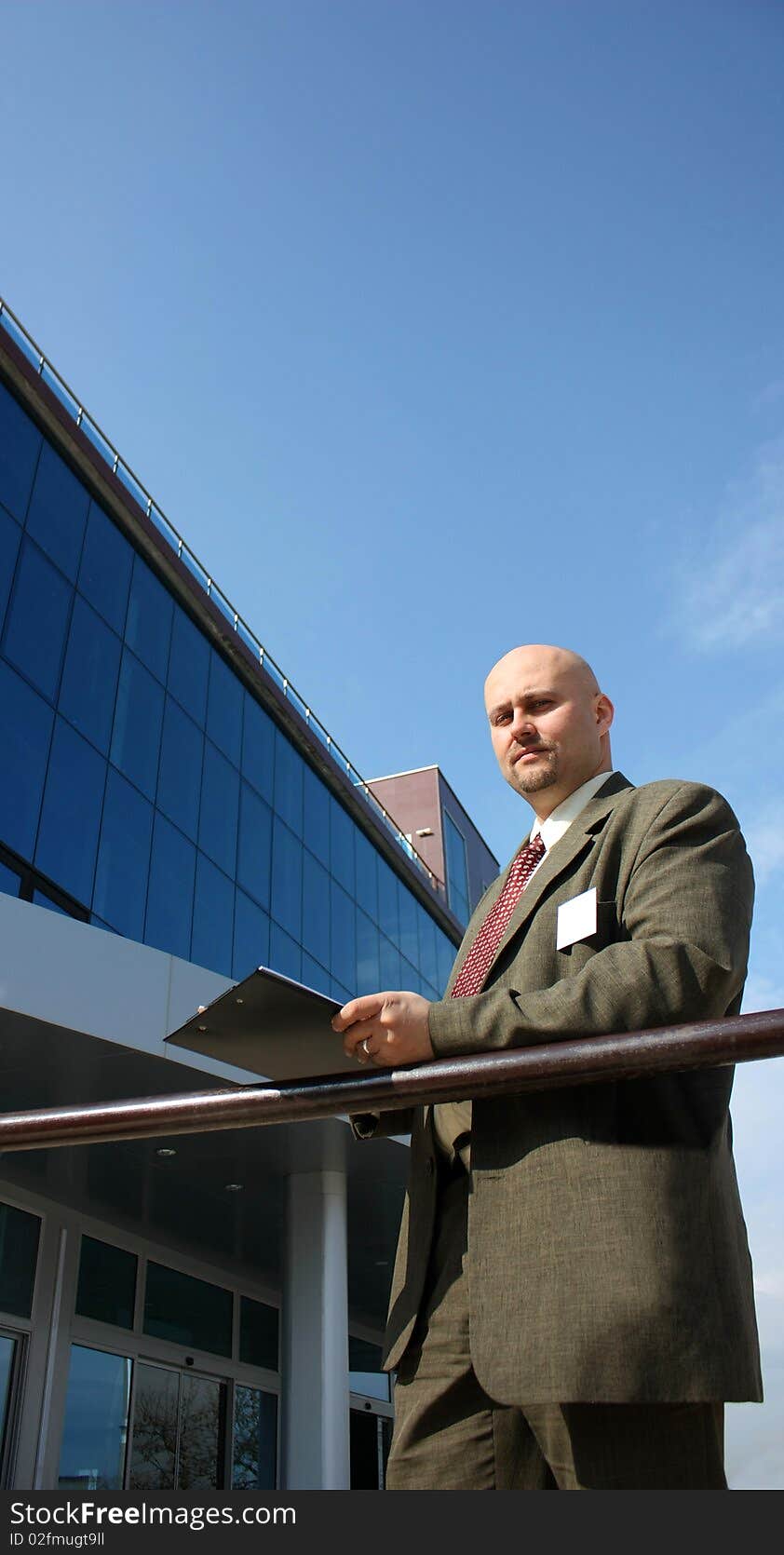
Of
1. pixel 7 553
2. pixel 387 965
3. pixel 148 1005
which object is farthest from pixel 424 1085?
pixel 387 965

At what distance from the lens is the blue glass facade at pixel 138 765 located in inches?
512

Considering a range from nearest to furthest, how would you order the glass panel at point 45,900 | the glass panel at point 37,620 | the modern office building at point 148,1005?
the modern office building at point 148,1005 → the glass panel at point 45,900 → the glass panel at point 37,620

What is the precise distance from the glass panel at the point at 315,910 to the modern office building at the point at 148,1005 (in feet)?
0.23

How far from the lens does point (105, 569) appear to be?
1529 centimetres

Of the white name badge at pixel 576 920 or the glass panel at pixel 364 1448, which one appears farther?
the glass panel at pixel 364 1448

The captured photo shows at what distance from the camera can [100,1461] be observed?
490 inches

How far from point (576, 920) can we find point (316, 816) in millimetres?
19006

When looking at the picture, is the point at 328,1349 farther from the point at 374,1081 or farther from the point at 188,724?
the point at 374,1081

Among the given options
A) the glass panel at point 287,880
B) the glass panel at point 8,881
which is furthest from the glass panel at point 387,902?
the glass panel at point 8,881

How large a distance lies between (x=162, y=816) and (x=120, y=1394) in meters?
7.22

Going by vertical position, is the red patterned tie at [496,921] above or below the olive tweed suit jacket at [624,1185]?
above

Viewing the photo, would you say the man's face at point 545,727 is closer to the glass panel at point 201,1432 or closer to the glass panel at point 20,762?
the glass panel at point 20,762

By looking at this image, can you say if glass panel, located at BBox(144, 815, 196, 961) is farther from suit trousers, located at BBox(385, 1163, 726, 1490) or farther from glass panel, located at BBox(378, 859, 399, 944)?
suit trousers, located at BBox(385, 1163, 726, 1490)

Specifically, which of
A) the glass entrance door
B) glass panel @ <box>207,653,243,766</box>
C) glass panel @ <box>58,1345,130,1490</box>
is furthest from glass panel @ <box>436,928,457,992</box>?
glass panel @ <box>58,1345,130,1490</box>
